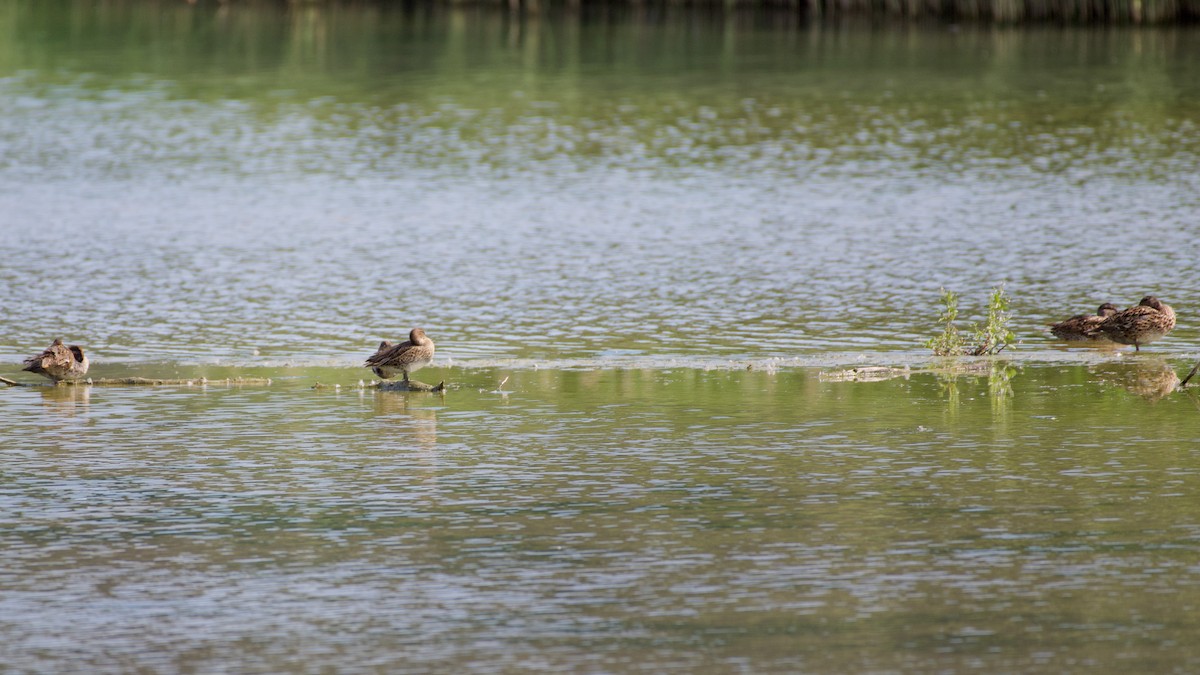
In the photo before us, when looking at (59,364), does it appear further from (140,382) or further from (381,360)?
(381,360)

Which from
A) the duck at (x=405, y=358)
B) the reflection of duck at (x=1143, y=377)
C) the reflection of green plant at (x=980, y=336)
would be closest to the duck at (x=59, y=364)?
the duck at (x=405, y=358)

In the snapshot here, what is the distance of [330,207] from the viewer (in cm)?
2064

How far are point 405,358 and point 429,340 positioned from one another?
0.25m

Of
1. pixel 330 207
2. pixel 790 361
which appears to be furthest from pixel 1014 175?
pixel 790 361

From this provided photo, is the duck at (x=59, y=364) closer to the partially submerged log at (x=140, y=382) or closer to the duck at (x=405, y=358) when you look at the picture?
the partially submerged log at (x=140, y=382)

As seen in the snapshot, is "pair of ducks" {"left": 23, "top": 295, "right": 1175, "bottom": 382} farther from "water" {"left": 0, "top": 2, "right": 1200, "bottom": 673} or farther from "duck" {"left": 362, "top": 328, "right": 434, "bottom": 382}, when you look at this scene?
"water" {"left": 0, "top": 2, "right": 1200, "bottom": 673}

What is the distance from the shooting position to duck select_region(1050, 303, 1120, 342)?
12.9 metres

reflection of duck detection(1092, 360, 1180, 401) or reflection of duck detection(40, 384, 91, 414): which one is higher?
reflection of duck detection(1092, 360, 1180, 401)

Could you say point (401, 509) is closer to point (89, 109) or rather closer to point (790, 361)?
point (790, 361)

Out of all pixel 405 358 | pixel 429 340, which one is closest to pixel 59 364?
pixel 405 358

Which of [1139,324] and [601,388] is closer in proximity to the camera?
[601,388]

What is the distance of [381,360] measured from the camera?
1155 cm

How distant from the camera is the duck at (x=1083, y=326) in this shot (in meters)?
12.9

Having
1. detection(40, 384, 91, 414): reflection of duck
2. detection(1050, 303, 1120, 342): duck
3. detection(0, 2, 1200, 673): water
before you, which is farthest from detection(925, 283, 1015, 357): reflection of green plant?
detection(40, 384, 91, 414): reflection of duck
